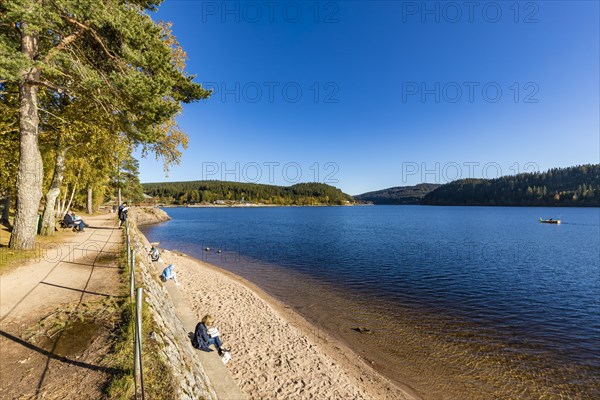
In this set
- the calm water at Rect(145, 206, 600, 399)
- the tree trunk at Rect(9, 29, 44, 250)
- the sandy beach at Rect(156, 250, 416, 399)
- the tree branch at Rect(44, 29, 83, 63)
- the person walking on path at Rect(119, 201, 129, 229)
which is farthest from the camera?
the person walking on path at Rect(119, 201, 129, 229)

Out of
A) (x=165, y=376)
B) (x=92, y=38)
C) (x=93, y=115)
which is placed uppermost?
(x=92, y=38)

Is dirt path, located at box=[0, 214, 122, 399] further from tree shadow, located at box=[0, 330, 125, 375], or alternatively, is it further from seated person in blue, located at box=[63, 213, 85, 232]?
seated person in blue, located at box=[63, 213, 85, 232]

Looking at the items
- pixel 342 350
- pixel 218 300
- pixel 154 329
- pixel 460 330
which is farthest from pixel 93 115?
pixel 460 330

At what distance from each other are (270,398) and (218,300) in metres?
8.67

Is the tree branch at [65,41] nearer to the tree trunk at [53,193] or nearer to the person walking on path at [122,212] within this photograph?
the tree trunk at [53,193]

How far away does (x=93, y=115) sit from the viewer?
16.2m

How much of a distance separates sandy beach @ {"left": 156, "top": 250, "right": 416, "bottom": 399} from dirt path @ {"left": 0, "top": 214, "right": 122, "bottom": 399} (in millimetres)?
5058

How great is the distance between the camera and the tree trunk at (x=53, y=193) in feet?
60.3

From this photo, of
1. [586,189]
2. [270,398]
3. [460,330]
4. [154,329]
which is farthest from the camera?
[586,189]

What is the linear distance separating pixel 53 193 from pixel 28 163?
6.73 m

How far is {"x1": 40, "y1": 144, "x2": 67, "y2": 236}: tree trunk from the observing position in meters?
18.4

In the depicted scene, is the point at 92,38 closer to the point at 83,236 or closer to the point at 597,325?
the point at 83,236

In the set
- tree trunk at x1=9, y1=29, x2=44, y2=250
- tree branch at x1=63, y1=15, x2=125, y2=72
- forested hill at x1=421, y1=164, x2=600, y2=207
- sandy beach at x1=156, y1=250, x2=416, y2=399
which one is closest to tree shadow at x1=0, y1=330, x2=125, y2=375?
sandy beach at x1=156, y1=250, x2=416, y2=399

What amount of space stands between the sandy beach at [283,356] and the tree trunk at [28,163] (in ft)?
27.9
